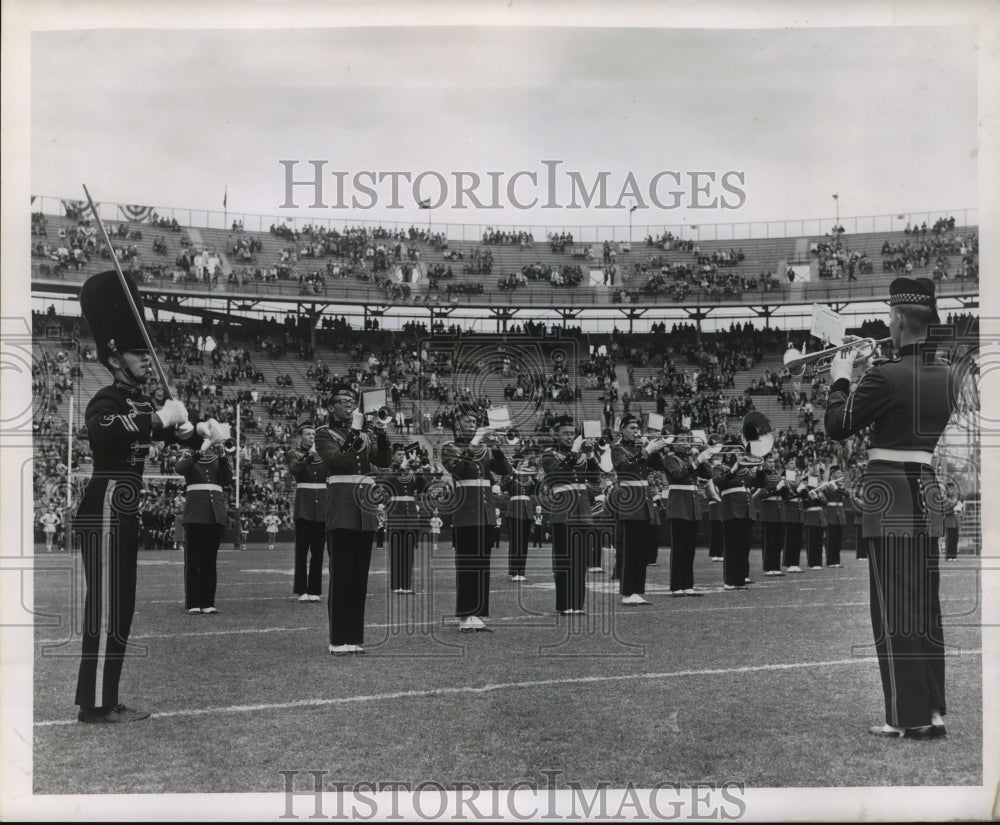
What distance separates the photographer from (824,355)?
5.38 meters

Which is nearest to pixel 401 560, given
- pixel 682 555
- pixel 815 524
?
pixel 682 555

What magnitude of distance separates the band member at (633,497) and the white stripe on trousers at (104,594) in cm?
487

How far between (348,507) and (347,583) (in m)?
0.49

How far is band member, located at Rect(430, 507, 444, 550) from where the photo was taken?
10.2 metres

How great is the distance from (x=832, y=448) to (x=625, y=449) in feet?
14.0

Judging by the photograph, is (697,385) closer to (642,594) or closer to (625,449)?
(625,449)

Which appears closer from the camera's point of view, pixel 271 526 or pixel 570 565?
pixel 570 565

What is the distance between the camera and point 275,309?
9.04m

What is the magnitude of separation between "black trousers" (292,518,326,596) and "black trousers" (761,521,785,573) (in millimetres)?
5505

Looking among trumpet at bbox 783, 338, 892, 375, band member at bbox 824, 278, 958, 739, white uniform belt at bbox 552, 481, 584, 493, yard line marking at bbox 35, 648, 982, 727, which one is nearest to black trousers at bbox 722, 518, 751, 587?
white uniform belt at bbox 552, 481, 584, 493

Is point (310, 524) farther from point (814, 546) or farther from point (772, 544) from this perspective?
point (814, 546)

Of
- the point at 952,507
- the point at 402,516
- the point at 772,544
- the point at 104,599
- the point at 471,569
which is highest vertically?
the point at 952,507

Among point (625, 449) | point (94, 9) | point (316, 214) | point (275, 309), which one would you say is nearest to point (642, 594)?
point (625, 449)

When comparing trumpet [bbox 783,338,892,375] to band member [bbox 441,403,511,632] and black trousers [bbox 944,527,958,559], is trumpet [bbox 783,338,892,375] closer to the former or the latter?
black trousers [bbox 944,527,958,559]
